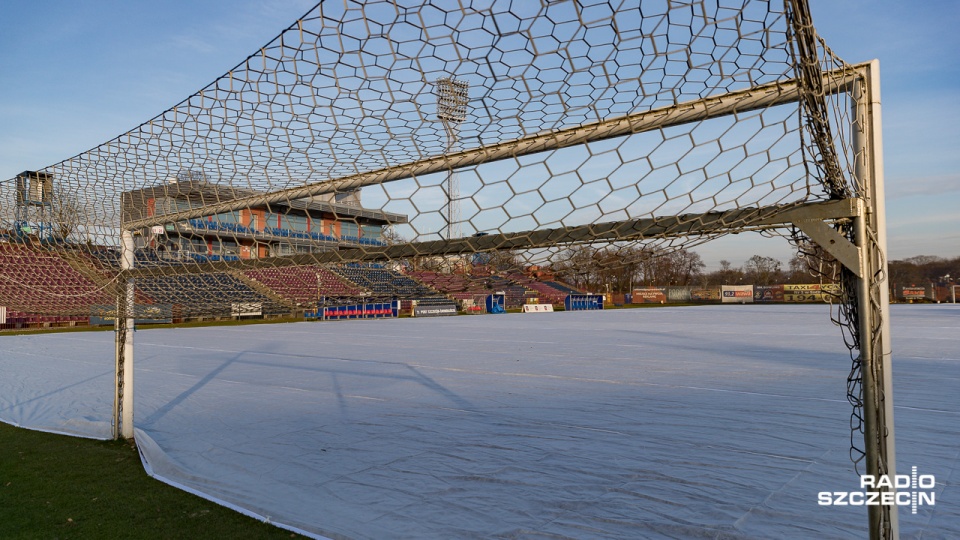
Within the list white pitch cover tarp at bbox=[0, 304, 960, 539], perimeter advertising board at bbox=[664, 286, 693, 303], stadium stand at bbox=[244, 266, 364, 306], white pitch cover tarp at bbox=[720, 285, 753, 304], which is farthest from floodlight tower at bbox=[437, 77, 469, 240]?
perimeter advertising board at bbox=[664, 286, 693, 303]

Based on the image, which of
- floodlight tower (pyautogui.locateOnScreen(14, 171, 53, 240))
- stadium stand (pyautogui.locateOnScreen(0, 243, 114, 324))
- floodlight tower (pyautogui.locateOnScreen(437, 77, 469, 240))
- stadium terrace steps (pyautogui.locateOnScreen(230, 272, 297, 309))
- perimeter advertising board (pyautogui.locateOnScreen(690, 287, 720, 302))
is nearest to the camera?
floodlight tower (pyautogui.locateOnScreen(437, 77, 469, 240))

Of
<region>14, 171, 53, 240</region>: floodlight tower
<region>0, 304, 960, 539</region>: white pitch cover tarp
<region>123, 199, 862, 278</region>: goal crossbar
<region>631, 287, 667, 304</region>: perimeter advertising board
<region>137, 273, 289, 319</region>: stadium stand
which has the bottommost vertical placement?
<region>0, 304, 960, 539</region>: white pitch cover tarp

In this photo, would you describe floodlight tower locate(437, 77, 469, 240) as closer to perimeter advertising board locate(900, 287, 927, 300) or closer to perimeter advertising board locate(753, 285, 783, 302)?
perimeter advertising board locate(753, 285, 783, 302)

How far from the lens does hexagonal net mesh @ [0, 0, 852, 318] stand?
165 cm

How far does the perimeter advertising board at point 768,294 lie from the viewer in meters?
51.7

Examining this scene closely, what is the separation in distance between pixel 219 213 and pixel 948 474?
14.1 feet

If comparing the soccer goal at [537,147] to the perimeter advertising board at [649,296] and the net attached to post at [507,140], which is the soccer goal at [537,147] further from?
the perimeter advertising board at [649,296]

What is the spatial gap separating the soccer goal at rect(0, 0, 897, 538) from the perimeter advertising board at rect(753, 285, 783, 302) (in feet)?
181

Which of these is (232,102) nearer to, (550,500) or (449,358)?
(550,500)

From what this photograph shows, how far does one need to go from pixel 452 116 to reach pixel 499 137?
24cm

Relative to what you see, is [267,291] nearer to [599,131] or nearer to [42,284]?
[42,284]

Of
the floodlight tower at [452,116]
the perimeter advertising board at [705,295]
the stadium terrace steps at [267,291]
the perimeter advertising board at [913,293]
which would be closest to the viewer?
the floodlight tower at [452,116]

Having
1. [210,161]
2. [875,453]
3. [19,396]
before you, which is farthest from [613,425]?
[19,396]

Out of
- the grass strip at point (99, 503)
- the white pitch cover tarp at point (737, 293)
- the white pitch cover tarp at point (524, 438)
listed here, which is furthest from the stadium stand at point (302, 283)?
the white pitch cover tarp at point (737, 293)
